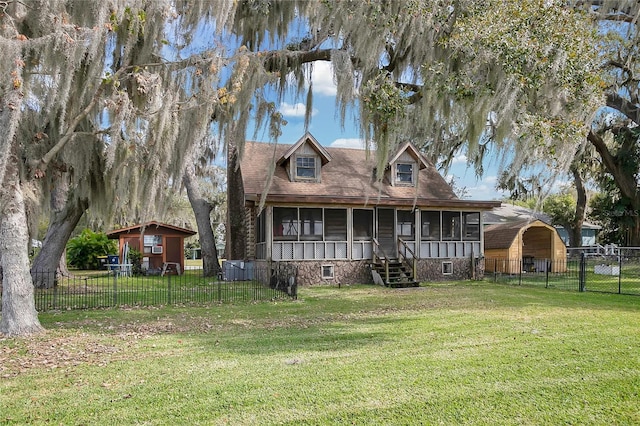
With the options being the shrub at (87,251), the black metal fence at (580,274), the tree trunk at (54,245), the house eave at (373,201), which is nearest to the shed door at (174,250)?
the shrub at (87,251)

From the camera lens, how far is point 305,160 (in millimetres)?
18984

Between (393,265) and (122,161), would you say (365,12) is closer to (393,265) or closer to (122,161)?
(122,161)

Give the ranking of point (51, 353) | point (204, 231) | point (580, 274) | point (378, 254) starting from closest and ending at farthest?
point (51, 353), point (580, 274), point (378, 254), point (204, 231)

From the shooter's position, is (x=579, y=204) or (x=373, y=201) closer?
(x=373, y=201)

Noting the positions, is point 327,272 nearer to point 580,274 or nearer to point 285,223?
point 285,223

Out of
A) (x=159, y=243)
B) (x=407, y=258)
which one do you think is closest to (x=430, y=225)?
(x=407, y=258)

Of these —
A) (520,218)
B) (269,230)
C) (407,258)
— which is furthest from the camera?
(520,218)

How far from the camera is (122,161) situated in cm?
986

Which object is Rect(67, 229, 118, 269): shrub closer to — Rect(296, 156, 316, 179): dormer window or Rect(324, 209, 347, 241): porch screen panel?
Rect(296, 156, 316, 179): dormer window

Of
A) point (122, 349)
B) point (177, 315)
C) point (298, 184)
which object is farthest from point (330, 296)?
point (122, 349)

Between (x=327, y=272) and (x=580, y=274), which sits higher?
(x=580, y=274)

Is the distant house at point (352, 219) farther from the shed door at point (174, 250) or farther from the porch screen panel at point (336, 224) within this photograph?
the shed door at point (174, 250)

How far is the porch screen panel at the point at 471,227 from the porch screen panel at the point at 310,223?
20.3 ft

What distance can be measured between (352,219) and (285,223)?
2549 millimetres
